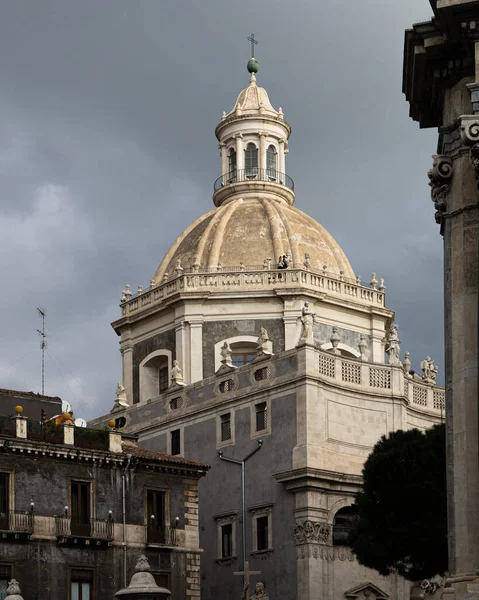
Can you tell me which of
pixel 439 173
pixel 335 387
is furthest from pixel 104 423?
pixel 439 173

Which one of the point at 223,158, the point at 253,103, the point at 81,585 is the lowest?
the point at 81,585

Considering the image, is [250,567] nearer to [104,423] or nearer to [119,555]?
[119,555]

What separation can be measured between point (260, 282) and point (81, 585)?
23.5 m

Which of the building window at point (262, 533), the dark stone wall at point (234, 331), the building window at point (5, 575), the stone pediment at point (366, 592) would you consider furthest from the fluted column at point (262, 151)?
the building window at point (5, 575)

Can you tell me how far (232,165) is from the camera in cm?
8125

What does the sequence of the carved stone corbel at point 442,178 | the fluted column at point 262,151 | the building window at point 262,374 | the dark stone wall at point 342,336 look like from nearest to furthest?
the carved stone corbel at point 442,178 → the building window at point 262,374 → the dark stone wall at point 342,336 → the fluted column at point 262,151

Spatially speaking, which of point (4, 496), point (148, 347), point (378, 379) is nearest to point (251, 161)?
point (148, 347)

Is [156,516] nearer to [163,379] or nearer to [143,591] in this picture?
[143,591]

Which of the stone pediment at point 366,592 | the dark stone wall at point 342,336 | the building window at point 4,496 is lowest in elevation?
the stone pediment at point 366,592

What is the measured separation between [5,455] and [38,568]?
13.7 feet

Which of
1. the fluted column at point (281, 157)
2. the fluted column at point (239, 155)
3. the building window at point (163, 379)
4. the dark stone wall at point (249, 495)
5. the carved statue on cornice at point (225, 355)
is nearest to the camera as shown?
the dark stone wall at point (249, 495)

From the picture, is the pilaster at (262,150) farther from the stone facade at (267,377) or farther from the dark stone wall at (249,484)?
the dark stone wall at (249,484)

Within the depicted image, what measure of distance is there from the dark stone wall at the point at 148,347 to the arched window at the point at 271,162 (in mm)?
11681

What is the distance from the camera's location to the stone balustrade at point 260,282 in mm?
71938
